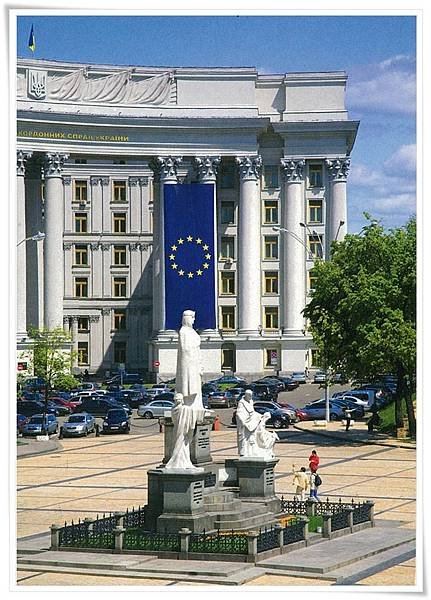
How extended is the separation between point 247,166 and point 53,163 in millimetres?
15391

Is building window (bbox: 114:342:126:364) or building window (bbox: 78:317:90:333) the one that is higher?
building window (bbox: 78:317:90:333)

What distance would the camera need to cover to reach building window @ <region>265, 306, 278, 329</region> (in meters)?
114

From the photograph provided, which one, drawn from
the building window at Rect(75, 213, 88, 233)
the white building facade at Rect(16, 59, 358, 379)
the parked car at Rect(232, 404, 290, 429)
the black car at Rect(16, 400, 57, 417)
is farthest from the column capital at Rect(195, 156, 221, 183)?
the parked car at Rect(232, 404, 290, 429)

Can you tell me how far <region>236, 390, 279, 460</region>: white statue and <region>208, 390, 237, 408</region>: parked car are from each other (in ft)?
155

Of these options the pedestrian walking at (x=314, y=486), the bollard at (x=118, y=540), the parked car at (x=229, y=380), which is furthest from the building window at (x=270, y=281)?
the bollard at (x=118, y=540)

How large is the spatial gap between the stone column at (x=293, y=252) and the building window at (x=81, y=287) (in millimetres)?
16909

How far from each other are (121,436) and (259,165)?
50192 millimetres

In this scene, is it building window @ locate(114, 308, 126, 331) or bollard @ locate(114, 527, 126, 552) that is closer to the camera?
bollard @ locate(114, 527, 126, 552)

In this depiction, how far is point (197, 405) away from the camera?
3244 centimetres

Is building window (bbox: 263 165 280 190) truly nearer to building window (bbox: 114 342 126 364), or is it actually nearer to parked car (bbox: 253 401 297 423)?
building window (bbox: 114 342 126 364)

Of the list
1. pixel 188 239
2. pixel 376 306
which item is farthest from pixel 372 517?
pixel 188 239

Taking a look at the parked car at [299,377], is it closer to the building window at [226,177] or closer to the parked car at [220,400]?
the building window at [226,177]

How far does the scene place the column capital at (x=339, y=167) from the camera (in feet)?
366

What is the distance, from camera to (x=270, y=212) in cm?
11419
